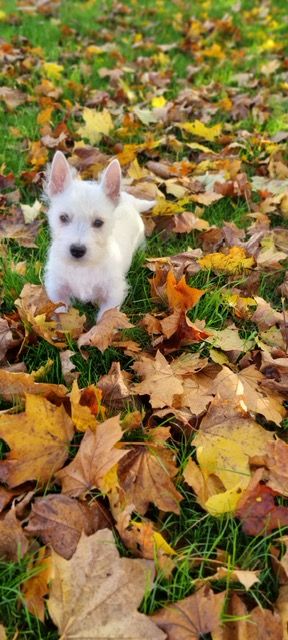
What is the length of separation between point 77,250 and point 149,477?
1453 mm

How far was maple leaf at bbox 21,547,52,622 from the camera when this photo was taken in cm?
160

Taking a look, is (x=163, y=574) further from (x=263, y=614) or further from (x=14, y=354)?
(x=14, y=354)

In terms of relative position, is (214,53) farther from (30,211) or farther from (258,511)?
(258,511)

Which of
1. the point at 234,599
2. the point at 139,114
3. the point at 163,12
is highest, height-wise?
the point at 163,12

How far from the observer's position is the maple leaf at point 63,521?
1745 mm

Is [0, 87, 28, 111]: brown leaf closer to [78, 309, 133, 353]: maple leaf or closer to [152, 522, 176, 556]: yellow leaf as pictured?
[78, 309, 133, 353]: maple leaf

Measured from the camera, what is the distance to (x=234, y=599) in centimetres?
166

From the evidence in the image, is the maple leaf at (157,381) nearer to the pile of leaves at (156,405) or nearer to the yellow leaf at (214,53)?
the pile of leaves at (156,405)

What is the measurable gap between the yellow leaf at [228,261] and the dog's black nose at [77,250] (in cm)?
72

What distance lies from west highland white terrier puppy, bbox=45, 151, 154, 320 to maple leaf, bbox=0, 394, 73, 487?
3.52 ft

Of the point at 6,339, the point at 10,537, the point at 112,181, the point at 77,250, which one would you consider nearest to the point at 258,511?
the point at 10,537

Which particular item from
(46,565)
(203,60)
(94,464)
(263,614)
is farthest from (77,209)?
(203,60)

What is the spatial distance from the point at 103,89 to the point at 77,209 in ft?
12.5

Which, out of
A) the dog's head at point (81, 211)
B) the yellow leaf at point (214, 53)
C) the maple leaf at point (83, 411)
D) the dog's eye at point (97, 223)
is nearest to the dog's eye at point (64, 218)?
the dog's head at point (81, 211)
